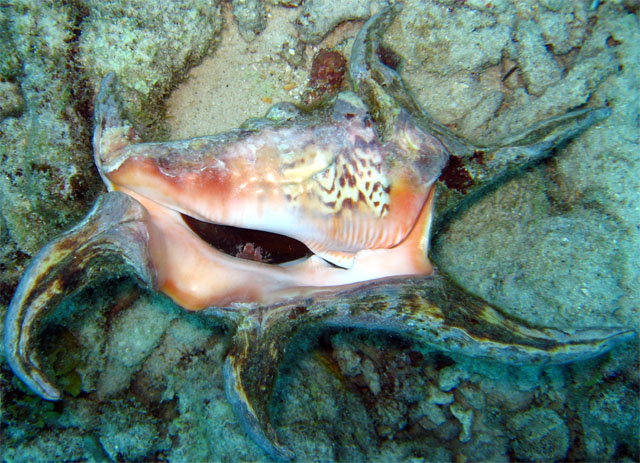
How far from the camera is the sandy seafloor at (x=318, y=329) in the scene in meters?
1.72

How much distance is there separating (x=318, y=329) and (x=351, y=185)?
28.5 inches

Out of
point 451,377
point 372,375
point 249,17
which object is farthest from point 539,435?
point 249,17

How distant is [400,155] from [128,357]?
189 cm

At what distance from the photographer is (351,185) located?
5.30 feet

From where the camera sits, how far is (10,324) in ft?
4.18

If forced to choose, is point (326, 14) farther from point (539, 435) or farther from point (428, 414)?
point (539, 435)

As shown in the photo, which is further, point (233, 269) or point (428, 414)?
point (428, 414)

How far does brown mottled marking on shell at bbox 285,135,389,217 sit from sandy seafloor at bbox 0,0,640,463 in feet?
2.42

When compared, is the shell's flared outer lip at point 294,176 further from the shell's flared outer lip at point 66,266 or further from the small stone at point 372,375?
the small stone at point 372,375

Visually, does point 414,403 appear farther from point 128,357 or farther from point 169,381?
point 128,357

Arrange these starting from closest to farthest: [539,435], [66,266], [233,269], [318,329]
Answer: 1. [66,266]
2. [318,329]
3. [233,269]
4. [539,435]

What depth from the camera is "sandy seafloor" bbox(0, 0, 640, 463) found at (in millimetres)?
1717

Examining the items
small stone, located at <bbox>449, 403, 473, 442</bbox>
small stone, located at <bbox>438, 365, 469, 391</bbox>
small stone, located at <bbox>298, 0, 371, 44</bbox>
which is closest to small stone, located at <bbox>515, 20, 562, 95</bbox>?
small stone, located at <bbox>298, 0, 371, 44</bbox>

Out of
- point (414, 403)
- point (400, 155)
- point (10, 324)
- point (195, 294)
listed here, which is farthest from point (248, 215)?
point (414, 403)
